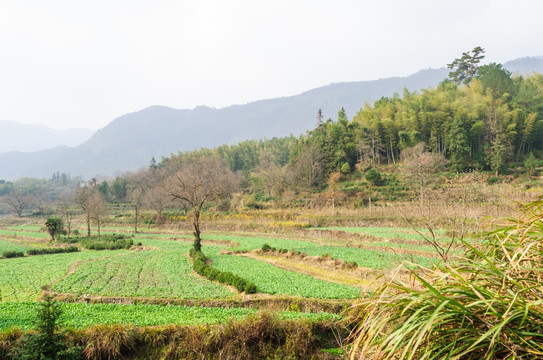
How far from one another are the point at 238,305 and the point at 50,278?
39.9 feet

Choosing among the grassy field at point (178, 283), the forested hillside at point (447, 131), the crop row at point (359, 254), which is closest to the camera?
the grassy field at point (178, 283)

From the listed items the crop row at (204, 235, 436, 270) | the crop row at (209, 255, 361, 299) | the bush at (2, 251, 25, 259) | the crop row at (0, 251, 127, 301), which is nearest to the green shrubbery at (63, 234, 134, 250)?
the crop row at (0, 251, 127, 301)

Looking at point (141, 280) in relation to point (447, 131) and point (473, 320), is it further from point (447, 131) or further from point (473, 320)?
point (447, 131)

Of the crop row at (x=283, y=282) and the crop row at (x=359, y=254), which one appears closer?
the crop row at (x=283, y=282)

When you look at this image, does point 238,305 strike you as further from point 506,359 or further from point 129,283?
point 506,359

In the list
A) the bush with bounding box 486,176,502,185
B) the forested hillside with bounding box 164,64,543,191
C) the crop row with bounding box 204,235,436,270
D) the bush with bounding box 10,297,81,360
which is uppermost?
the forested hillside with bounding box 164,64,543,191

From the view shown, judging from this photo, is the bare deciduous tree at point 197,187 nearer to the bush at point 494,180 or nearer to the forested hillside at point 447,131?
the forested hillside at point 447,131

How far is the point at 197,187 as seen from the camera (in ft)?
79.2

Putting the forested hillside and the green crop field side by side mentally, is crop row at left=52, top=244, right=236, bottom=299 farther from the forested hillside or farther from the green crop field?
the forested hillside

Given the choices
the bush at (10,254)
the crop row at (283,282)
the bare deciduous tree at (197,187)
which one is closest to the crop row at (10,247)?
the bush at (10,254)

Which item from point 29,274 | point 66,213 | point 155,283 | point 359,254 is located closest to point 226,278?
point 155,283

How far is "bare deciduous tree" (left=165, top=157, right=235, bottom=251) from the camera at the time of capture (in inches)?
922

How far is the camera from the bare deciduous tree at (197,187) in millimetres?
23422

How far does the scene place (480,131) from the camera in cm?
4981
